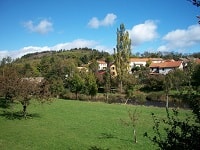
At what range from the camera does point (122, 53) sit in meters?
67.5

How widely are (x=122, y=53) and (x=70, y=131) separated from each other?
4392 cm

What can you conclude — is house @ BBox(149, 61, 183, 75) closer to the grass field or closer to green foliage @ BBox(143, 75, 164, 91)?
green foliage @ BBox(143, 75, 164, 91)

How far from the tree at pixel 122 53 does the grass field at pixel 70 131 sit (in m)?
30.0

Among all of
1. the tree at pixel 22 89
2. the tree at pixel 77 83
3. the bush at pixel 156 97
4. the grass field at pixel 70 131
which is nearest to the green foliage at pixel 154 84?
the bush at pixel 156 97

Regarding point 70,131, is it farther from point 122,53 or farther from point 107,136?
point 122,53

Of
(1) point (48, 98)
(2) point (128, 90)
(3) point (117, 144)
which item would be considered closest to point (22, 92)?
(1) point (48, 98)

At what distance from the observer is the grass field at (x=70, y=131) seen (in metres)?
20.9

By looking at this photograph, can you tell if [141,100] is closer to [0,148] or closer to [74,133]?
[74,133]

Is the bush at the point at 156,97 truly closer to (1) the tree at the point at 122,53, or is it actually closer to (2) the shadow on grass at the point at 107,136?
(1) the tree at the point at 122,53

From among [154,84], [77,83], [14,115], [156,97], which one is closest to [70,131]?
[14,115]

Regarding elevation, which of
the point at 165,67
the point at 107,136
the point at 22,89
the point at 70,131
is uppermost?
the point at 165,67

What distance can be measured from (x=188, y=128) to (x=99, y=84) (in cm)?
7477

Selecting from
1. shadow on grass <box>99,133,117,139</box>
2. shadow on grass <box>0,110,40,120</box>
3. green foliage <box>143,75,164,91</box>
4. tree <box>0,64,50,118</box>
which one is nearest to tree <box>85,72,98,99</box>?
green foliage <box>143,75,164,91</box>

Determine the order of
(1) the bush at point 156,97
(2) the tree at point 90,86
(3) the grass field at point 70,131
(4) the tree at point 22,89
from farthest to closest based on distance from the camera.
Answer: (1) the bush at point 156,97, (2) the tree at point 90,86, (4) the tree at point 22,89, (3) the grass field at point 70,131
